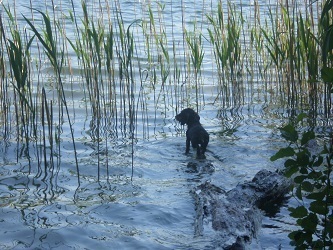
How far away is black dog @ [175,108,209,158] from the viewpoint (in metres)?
7.12

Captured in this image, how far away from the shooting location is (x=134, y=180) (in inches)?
253

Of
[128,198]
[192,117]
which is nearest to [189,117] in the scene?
[192,117]

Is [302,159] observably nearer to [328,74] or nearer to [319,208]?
[319,208]

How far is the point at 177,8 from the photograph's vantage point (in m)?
18.7

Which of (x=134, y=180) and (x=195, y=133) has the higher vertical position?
(x=195, y=133)

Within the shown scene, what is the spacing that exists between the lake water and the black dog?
15cm

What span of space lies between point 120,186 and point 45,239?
1458mm

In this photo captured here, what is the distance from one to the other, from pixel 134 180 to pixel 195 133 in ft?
3.61

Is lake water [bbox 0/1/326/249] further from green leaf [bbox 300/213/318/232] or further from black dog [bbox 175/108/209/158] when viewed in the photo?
green leaf [bbox 300/213/318/232]

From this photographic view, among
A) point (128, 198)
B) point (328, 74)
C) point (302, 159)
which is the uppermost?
point (328, 74)

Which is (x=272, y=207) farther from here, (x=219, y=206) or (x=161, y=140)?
(x=161, y=140)

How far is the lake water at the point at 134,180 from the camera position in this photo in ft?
16.3

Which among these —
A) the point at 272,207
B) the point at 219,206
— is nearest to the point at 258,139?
the point at 272,207

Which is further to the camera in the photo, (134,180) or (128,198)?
(134,180)
